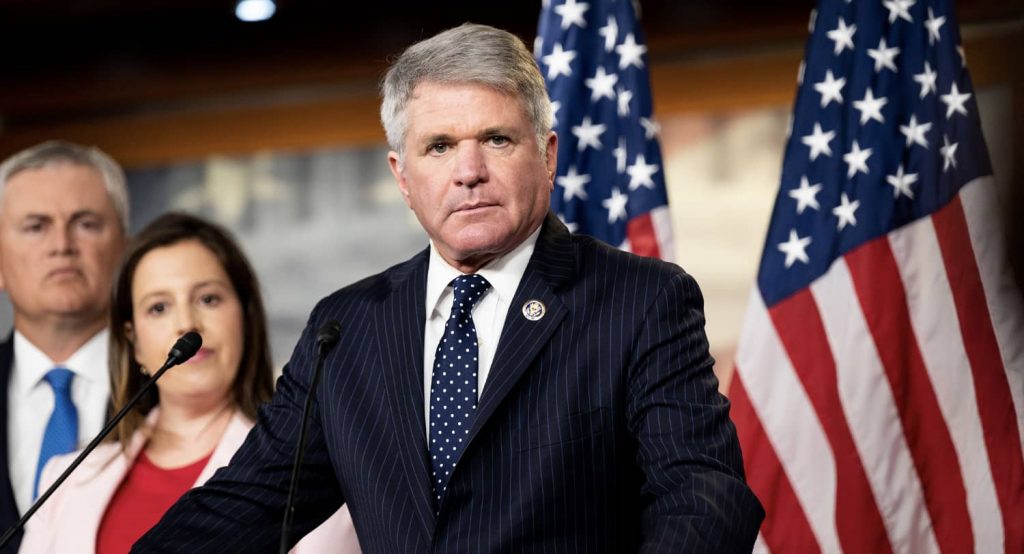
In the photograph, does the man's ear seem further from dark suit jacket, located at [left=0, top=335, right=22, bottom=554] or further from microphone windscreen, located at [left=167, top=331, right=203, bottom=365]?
dark suit jacket, located at [left=0, top=335, right=22, bottom=554]

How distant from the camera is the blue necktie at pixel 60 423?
10.2 ft

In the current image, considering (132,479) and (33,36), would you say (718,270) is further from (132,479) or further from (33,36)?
(33,36)

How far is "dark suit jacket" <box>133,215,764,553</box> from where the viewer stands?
1.78m

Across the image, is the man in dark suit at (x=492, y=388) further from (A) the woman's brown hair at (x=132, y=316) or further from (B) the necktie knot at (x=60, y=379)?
(B) the necktie knot at (x=60, y=379)

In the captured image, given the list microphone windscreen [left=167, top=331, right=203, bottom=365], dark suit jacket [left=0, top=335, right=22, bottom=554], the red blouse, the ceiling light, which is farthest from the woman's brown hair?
the ceiling light

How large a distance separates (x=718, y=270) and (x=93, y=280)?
6.35 feet

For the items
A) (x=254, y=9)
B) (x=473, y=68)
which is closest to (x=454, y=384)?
(x=473, y=68)

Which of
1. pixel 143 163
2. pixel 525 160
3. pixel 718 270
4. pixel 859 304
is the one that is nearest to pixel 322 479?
pixel 525 160

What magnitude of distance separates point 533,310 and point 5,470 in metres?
1.76

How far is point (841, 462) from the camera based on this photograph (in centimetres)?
283

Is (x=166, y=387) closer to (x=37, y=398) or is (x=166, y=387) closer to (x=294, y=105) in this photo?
(x=37, y=398)

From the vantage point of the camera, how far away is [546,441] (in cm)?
184

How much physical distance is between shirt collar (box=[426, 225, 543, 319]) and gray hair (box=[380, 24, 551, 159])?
0.17 metres

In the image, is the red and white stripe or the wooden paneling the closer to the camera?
the red and white stripe
